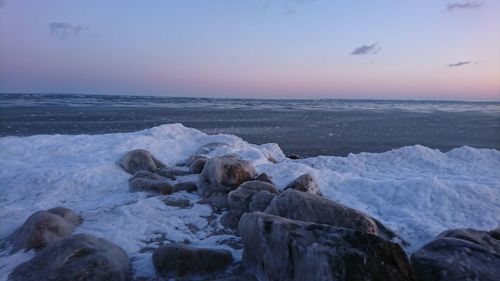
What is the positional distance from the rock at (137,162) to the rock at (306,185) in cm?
456

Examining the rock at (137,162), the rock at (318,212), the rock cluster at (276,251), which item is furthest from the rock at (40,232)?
the rock at (137,162)

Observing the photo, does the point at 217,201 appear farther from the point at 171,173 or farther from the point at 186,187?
the point at 171,173

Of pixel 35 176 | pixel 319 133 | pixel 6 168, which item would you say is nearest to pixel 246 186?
pixel 35 176

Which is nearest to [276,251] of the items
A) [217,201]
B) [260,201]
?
[260,201]

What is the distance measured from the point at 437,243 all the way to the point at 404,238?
2.35 m

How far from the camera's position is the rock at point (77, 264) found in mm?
5273

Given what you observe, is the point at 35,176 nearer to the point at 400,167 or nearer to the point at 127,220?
the point at 127,220

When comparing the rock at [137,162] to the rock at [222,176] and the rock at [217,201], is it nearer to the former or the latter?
the rock at [222,176]

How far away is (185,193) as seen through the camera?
986 centimetres

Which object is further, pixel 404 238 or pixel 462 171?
pixel 462 171

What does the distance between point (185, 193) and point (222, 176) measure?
1.00 metres

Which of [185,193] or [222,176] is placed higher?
[222,176]

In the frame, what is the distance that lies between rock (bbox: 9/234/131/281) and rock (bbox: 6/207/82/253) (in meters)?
0.90

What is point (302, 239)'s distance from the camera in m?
4.52
